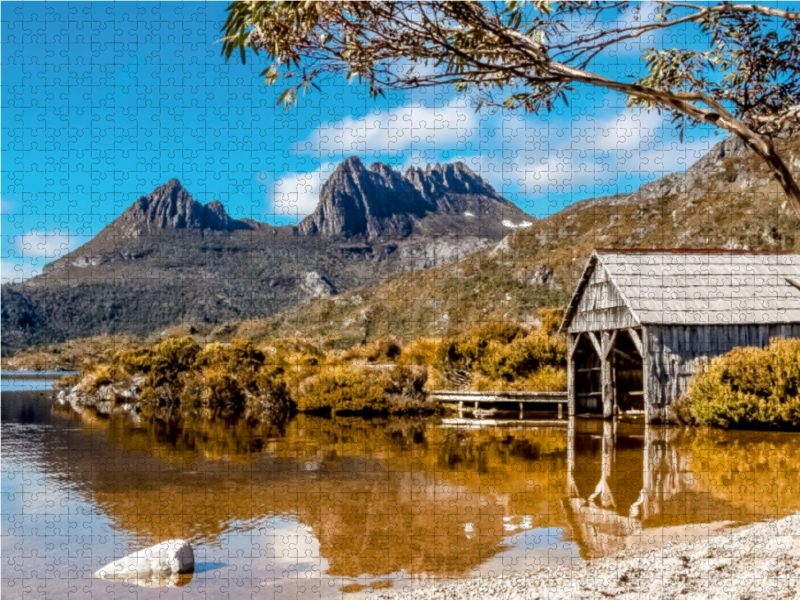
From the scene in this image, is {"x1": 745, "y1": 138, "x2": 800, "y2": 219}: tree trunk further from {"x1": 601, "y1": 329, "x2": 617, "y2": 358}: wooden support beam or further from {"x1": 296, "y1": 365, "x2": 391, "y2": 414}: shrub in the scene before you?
{"x1": 296, "y1": 365, "x2": 391, "y2": 414}: shrub

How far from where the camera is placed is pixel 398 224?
84.2 metres

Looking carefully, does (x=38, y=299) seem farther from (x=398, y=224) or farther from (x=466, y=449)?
(x=466, y=449)

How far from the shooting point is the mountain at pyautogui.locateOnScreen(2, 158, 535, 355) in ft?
182

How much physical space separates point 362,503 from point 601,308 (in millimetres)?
13065

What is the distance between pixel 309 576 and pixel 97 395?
1218 inches

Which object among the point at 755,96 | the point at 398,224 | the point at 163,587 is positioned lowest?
the point at 163,587

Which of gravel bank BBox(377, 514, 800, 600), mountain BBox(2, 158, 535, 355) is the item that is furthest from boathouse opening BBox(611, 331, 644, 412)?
mountain BBox(2, 158, 535, 355)

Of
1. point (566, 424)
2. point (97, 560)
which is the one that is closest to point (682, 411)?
point (566, 424)

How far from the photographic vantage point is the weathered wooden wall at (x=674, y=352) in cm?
1961

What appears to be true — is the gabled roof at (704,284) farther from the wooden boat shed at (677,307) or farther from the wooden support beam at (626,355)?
the wooden support beam at (626,355)

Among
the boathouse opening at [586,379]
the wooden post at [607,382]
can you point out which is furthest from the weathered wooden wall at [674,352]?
the boathouse opening at [586,379]

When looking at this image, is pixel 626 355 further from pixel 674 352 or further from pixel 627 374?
pixel 674 352

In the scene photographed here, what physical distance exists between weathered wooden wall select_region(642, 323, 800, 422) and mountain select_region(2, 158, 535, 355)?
2346cm

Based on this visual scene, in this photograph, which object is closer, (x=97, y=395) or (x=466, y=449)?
(x=466, y=449)
